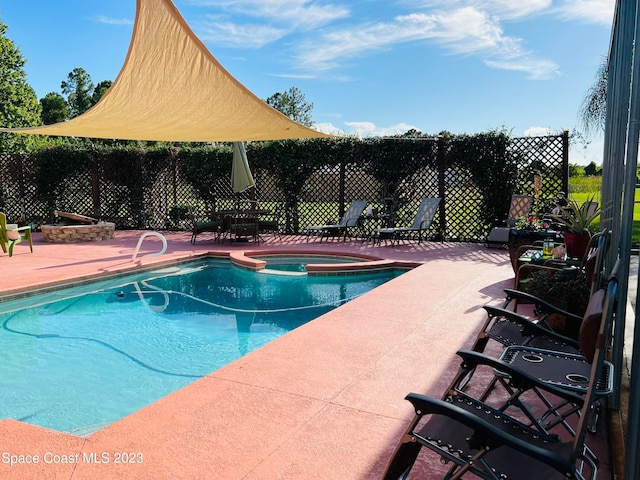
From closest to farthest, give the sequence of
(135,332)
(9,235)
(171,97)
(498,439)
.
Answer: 1. (498,439)
2. (135,332)
3. (171,97)
4. (9,235)

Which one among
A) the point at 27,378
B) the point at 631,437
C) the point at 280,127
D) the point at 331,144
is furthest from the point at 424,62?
the point at 631,437

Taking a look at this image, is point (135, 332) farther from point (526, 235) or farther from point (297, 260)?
point (526, 235)

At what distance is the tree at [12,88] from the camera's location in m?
19.6

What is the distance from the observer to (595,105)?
14656mm

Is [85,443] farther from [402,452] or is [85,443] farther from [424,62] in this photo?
[424,62]

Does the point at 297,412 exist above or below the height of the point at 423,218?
below

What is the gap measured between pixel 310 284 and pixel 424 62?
17.6 meters

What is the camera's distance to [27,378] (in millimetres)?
4375

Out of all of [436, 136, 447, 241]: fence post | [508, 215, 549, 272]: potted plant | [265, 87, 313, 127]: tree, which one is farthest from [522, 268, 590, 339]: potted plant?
[265, 87, 313, 127]: tree

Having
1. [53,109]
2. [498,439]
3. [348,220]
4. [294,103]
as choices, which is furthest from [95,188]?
[53,109]

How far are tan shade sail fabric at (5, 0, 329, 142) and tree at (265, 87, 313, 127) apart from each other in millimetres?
43906

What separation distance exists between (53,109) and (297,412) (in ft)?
179

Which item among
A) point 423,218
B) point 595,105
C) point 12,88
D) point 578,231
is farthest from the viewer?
point 12,88

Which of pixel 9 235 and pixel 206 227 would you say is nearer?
pixel 9 235
